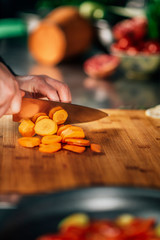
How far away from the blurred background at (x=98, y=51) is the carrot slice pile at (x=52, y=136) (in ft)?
2.73

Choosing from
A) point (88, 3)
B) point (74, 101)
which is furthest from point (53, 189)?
point (88, 3)

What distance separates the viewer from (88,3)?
464 cm

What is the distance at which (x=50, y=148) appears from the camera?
150 centimetres

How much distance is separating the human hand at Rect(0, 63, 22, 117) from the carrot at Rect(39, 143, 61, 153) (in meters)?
0.17

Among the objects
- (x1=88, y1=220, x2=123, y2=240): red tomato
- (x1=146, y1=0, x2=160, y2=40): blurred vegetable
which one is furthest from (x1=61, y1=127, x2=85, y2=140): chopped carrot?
(x1=146, y1=0, x2=160, y2=40): blurred vegetable

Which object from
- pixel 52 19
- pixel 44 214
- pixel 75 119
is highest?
pixel 44 214

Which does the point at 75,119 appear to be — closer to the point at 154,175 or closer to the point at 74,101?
the point at 154,175

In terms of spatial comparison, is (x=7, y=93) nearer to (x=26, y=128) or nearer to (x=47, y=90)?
(x=26, y=128)

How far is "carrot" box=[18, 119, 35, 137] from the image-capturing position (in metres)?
1.60

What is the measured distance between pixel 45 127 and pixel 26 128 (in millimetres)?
77

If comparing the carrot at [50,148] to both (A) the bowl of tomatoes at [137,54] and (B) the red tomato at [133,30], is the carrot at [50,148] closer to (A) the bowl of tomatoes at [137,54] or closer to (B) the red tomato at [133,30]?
(A) the bowl of tomatoes at [137,54]

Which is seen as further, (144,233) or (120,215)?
(120,215)

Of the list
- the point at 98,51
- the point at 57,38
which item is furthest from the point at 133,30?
the point at 98,51

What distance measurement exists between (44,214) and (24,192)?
20 cm
